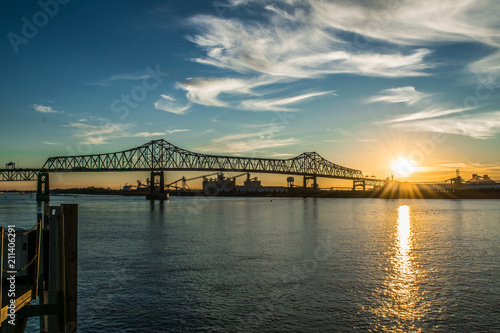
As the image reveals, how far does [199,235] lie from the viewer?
130ft

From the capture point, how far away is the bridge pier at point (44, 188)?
150 meters

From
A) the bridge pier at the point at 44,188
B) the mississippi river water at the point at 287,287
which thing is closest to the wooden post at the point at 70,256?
the mississippi river water at the point at 287,287

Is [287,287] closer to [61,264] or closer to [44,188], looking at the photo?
[61,264]

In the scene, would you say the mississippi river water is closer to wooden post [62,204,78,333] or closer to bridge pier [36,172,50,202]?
wooden post [62,204,78,333]

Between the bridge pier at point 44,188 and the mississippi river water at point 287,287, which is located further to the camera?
the bridge pier at point 44,188

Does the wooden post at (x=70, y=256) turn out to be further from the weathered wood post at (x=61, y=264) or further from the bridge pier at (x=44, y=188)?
the bridge pier at (x=44, y=188)

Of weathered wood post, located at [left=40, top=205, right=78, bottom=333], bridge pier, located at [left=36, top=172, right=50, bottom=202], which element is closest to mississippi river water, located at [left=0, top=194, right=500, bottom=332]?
weathered wood post, located at [left=40, top=205, right=78, bottom=333]

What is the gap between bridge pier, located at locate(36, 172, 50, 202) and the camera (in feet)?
492

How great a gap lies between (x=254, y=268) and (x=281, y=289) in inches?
182

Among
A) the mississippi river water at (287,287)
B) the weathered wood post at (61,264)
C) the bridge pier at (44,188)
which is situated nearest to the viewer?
the weathered wood post at (61,264)

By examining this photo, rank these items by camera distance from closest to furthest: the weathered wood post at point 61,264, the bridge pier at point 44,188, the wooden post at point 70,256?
the weathered wood post at point 61,264, the wooden post at point 70,256, the bridge pier at point 44,188

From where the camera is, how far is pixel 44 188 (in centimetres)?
15738

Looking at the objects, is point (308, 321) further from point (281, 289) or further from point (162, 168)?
point (162, 168)

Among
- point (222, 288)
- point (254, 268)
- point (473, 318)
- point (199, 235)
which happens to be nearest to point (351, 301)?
point (473, 318)
